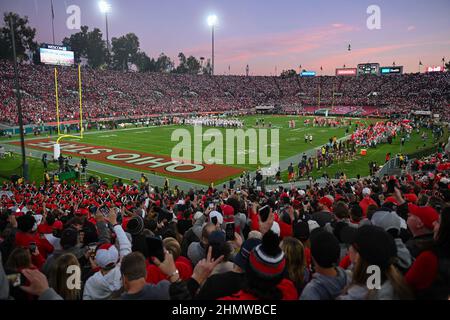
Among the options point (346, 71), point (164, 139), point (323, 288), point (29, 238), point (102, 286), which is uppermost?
point (346, 71)

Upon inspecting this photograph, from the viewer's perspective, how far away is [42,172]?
23.4 meters

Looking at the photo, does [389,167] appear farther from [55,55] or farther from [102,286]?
[55,55]

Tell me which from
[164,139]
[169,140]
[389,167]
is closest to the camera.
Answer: [389,167]

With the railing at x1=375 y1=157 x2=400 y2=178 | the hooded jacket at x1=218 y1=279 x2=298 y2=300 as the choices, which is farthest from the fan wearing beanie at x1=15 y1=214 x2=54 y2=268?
the railing at x1=375 y1=157 x2=400 y2=178

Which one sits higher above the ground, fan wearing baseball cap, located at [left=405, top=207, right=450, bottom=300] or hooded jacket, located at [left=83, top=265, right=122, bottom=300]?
fan wearing baseball cap, located at [left=405, top=207, right=450, bottom=300]

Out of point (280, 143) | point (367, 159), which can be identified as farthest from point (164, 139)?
point (367, 159)

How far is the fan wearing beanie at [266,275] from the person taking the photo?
2488 millimetres

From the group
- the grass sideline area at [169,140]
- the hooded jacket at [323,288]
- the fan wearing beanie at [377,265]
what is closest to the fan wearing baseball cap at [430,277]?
the fan wearing beanie at [377,265]

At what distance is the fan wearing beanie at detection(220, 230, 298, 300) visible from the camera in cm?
249

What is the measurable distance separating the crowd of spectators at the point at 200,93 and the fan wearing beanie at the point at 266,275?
145 ft

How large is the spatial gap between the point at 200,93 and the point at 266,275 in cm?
7778

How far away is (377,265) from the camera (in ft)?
8.34

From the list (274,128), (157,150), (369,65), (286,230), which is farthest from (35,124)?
(369,65)

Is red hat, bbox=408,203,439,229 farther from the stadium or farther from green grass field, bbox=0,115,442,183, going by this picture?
green grass field, bbox=0,115,442,183
